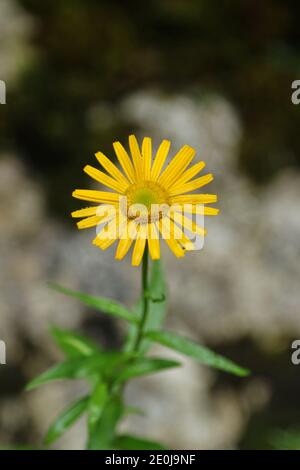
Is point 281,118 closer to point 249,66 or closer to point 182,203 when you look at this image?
point 249,66

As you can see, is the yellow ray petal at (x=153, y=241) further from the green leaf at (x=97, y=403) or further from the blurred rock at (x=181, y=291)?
the blurred rock at (x=181, y=291)

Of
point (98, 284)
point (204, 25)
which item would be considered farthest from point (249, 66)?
point (98, 284)

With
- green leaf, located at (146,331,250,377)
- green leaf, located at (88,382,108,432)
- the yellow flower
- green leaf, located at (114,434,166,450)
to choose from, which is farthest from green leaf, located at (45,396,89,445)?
the yellow flower

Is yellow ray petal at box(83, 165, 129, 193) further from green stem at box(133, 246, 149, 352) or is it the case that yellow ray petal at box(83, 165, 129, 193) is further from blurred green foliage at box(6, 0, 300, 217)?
blurred green foliage at box(6, 0, 300, 217)

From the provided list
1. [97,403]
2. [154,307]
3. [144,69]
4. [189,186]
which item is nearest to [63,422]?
[97,403]

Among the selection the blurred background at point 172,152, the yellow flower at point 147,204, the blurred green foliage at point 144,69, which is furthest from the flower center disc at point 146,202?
the blurred green foliage at point 144,69
